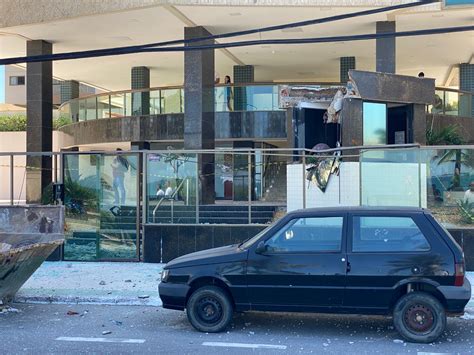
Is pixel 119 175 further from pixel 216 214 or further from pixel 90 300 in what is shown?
pixel 90 300

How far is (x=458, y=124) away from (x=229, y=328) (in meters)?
17.3

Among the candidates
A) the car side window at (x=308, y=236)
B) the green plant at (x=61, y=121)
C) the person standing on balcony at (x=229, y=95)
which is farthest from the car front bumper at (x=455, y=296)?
the green plant at (x=61, y=121)

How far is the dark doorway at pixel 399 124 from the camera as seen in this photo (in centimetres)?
1529

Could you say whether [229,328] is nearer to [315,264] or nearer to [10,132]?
[315,264]

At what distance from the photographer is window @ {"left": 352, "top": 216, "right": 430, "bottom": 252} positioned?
7.24 m

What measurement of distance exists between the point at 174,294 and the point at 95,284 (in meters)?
3.66

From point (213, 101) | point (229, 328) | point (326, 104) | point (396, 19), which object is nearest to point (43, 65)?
point (213, 101)

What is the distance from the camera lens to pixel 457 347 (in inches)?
271

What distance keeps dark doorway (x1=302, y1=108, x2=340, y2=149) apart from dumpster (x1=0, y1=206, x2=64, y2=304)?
26.0 ft

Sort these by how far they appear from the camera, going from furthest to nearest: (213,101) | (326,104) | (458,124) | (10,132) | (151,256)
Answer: (10,132) < (458,124) < (213,101) < (326,104) < (151,256)

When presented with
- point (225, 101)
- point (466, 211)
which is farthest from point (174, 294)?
point (225, 101)

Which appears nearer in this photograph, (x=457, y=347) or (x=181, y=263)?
(x=457, y=347)

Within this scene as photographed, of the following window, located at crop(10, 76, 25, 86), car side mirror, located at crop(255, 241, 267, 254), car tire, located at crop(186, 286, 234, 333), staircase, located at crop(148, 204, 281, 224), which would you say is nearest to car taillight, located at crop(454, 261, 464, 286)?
car side mirror, located at crop(255, 241, 267, 254)

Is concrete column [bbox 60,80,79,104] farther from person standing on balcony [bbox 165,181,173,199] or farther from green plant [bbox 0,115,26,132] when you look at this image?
person standing on balcony [bbox 165,181,173,199]
